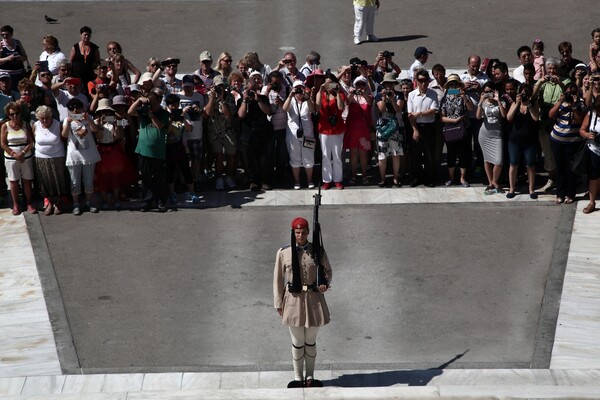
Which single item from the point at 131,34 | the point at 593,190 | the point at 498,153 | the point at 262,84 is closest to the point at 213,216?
the point at 262,84

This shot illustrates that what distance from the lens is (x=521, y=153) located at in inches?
685

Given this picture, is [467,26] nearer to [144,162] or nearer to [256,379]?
[144,162]

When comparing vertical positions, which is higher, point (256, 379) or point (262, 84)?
point (262, 84)

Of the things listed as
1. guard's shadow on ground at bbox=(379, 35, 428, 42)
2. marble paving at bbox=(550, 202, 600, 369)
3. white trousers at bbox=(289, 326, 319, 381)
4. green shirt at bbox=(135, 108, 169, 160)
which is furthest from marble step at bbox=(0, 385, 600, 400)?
Answer: guard's shadow on ground at bbox=(379, 35, 428, 42)

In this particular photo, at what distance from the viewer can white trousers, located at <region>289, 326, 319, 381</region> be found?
40.0 feet

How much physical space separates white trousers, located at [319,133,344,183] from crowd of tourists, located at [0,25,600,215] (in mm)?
15

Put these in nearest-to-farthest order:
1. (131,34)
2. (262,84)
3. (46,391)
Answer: (46,391)
(262,84)
(131,34)

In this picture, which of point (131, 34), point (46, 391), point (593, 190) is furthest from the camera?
point (131, 34)

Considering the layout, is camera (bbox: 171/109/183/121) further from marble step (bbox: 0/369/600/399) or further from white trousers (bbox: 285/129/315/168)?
marble step (bbox: 0/369/600/399)

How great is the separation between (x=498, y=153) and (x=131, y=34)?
10.5 metres

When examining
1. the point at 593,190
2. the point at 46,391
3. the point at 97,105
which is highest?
the point at 97,105

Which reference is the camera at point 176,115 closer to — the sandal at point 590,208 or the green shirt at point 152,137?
the green shirt at point 152,137

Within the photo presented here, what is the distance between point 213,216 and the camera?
1709cm

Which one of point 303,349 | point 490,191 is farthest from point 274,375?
point 490,191
